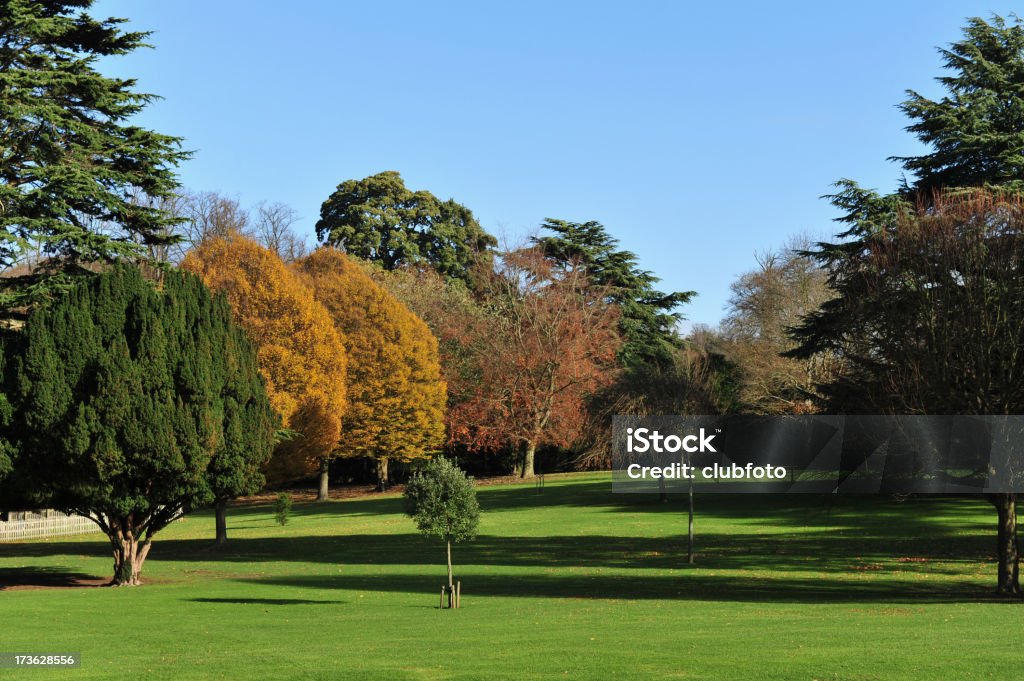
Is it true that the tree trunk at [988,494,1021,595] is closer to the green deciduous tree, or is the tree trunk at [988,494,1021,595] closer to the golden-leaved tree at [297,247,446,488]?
the green deciduous tree

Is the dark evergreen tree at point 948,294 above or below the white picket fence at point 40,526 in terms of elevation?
above

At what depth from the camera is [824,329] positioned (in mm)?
39906

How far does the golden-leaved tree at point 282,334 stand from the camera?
151ft

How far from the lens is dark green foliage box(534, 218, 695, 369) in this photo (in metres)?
73.0

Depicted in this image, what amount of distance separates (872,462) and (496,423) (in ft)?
105

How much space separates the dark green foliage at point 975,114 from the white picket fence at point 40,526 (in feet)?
134

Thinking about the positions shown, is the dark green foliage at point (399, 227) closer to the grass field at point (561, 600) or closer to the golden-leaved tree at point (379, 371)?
the golden-leaved tree at point (379, 371)

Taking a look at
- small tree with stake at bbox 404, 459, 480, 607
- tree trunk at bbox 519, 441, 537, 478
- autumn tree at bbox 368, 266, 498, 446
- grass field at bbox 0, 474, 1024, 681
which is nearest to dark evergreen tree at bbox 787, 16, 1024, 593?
grass field at bbox 0, 474, 1024, 681

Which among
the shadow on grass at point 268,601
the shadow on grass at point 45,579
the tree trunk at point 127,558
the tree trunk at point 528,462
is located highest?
the tree trunk at point 528,462

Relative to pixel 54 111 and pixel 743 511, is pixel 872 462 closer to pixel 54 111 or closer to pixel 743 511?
pixel 743 511

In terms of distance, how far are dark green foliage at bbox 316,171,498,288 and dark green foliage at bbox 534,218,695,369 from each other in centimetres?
1217

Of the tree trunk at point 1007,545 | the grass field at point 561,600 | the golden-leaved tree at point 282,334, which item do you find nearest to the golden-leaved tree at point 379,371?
the grass field at point 561,600

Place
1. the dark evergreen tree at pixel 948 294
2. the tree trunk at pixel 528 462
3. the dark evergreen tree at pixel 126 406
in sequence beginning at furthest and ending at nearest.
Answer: the tree trunk at pixel 528 462
the dark evergreen tree at pixel 126 406
the dark evergreen tree at pixel 948 294

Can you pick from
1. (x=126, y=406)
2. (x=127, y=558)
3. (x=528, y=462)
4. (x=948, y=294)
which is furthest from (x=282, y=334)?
(x=948, y=294)
